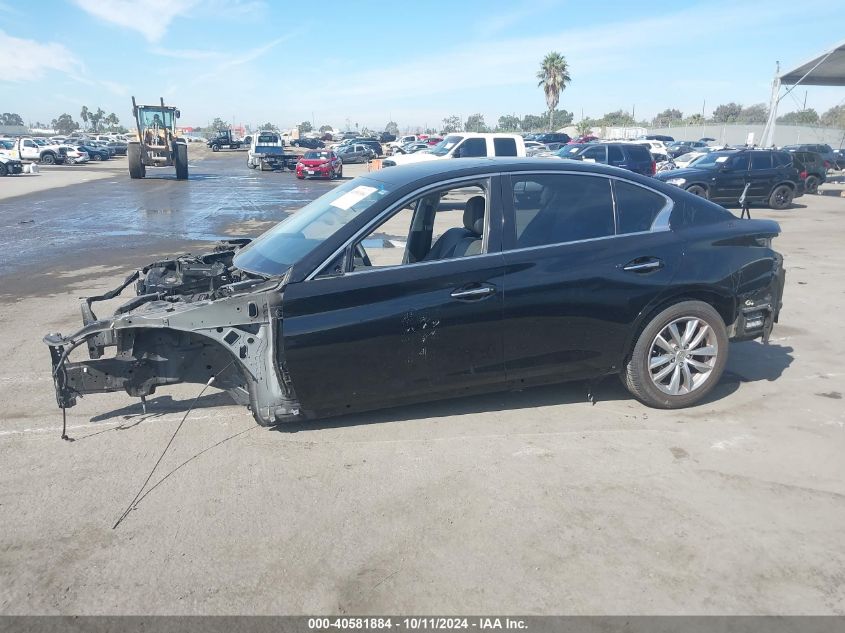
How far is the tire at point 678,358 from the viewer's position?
4535 mm

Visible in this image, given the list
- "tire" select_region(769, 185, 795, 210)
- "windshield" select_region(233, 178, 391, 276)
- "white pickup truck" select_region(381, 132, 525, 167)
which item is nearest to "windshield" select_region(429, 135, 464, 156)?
"white pickup truck" select_region(381, 132, 525, 167)

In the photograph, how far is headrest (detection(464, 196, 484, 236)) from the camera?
14.4ft

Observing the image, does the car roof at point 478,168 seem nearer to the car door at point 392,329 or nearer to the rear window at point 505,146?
the car door at point 392,329

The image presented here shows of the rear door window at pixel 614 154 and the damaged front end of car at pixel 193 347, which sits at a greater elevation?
the rear door window at pixel 614 154

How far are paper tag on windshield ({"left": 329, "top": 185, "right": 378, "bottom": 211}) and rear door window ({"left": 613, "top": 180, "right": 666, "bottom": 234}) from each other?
5.82 feet

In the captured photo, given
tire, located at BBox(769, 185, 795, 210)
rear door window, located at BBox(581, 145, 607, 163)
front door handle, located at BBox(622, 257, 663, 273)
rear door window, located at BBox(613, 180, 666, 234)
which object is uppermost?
rear door window, located at BBox(613, 180, 666, 234)

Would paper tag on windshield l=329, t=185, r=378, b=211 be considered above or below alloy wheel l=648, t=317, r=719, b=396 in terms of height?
above

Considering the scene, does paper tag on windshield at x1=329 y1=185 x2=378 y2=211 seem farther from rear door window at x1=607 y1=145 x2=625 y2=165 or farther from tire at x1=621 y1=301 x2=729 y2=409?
rear door window at x1=607 y1=145 x2=625 y2=165

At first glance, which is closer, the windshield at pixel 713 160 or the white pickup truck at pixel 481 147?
the windshield at pixel 713 160

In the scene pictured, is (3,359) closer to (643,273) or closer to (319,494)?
(319,494)

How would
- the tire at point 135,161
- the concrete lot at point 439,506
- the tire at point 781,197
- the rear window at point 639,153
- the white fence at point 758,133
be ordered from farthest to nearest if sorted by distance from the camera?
the white fence at point 758,133 < the tire at point 135,161 < the rear window at point 639,153 < the tire at point 781,197 < the concrete lot at point 439,506

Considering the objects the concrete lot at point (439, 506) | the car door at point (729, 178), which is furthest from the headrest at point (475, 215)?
the car door at point (729, 178)

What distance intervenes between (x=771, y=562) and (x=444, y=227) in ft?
9.22

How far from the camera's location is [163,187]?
26812mm
